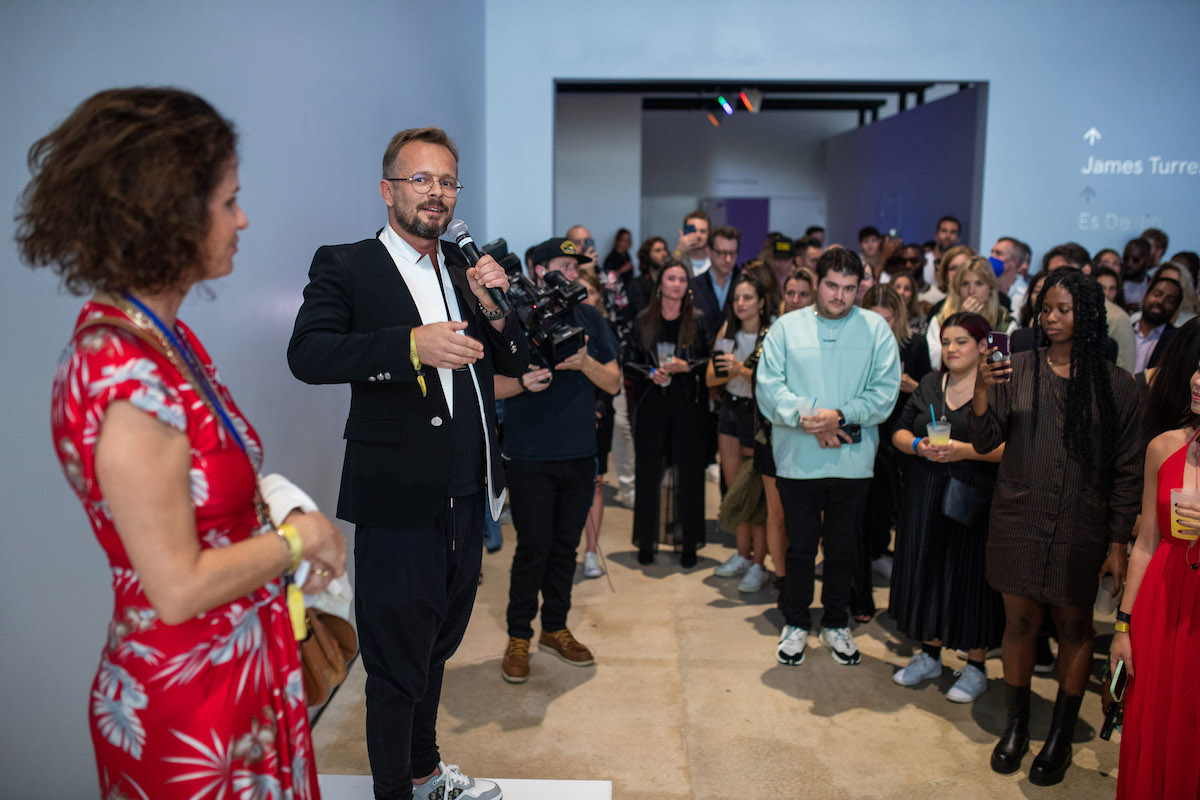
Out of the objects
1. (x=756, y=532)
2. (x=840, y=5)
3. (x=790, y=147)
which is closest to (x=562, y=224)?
(x=790, y=147)

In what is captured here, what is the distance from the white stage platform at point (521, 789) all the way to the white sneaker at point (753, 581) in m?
2.07

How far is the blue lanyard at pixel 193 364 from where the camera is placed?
124 cm

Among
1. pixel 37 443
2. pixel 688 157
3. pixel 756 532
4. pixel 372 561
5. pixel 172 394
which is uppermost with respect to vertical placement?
pixel 688 157

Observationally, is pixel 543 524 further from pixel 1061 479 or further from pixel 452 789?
pixel 1061 479

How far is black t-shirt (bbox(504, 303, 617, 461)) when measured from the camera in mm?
3355

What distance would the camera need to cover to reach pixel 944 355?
3.37m

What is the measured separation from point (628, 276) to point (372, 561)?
294 inches

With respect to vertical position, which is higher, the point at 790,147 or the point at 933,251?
the point at 790,147

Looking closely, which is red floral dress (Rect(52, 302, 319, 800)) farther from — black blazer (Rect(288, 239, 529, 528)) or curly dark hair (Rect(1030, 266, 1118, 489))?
curly dark hair (Rect(1030, 266, 1118, 489))

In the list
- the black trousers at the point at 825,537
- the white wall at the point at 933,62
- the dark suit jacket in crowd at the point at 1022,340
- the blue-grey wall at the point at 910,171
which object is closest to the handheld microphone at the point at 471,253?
the black trousers at the point at 825,537

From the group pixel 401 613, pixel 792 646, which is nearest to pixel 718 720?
pixel 792 646

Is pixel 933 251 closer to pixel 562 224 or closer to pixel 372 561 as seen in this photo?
pixel 562 224

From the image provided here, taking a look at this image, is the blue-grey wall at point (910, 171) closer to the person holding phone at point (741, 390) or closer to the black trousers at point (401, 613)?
the person holding phone at point (741, 390)

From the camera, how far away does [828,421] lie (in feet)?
11.1
